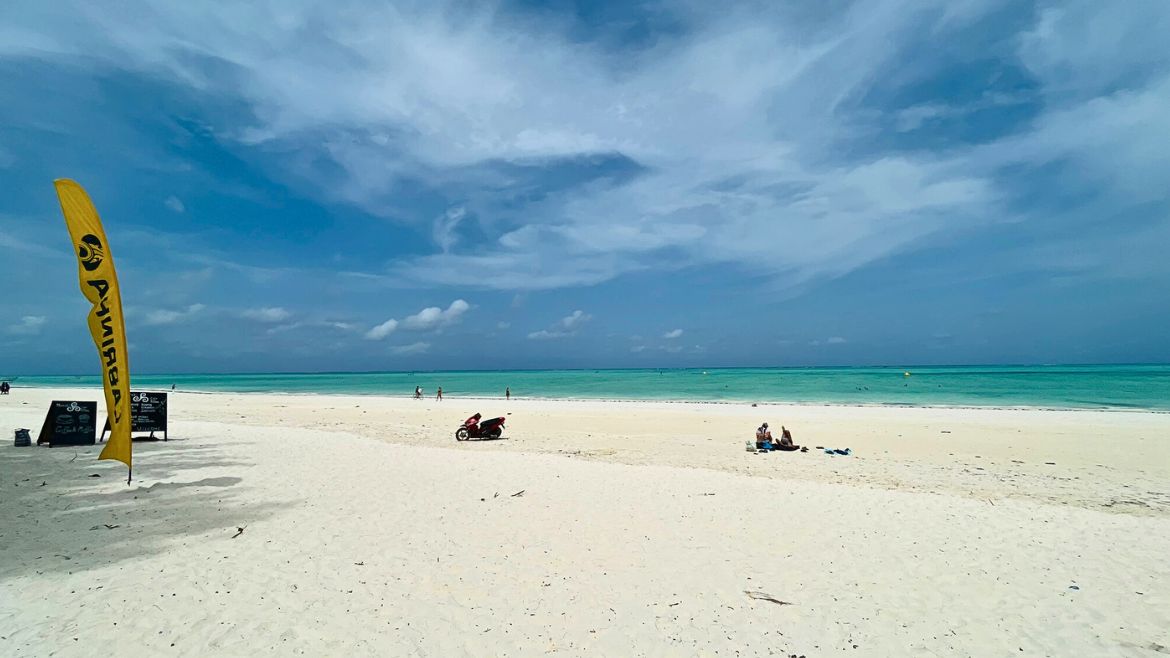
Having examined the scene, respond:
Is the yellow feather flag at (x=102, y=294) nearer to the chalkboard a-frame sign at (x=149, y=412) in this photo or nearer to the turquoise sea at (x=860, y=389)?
the chalkboard a-frame sign at (x=149, y=412)

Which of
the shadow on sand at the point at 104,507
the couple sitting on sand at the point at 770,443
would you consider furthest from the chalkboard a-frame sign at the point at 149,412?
the couple sitting on sand at the point at 770,443

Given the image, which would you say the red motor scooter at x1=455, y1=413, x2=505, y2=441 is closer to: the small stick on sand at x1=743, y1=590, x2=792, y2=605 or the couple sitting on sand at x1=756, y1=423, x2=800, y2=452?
the couple sitting on sand at x1=756, y1=423, x2=800, y2=452

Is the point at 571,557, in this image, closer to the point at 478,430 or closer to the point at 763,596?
the point at 763,596

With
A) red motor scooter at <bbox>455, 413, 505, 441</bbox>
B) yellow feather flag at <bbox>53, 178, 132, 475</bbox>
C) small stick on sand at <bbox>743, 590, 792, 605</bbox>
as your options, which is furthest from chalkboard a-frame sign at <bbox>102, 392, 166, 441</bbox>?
small stick on sand at <bbox>743, 590, 792, 605</bbox>

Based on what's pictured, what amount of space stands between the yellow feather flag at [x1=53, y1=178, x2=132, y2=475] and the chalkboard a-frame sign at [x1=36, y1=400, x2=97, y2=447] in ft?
27.5

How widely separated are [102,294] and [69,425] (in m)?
10.1

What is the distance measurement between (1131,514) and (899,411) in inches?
985

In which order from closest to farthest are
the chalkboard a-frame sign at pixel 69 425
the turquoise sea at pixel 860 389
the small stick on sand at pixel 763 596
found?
the small stick on sand at pixel 763 596, the chalkboard a-frame sign at pixel 69 425, the turquoise sea at pixel 860 389

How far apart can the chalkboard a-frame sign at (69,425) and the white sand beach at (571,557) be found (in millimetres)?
623

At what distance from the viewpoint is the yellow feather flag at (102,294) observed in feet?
25.7

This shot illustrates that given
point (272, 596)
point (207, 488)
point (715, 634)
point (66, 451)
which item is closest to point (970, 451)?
point (715, 634)

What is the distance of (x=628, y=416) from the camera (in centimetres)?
3056

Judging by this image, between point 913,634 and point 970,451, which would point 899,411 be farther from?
point 913,634

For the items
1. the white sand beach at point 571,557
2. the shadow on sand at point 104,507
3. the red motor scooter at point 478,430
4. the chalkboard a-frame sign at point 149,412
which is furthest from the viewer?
the red motor scooter at point 478,430
